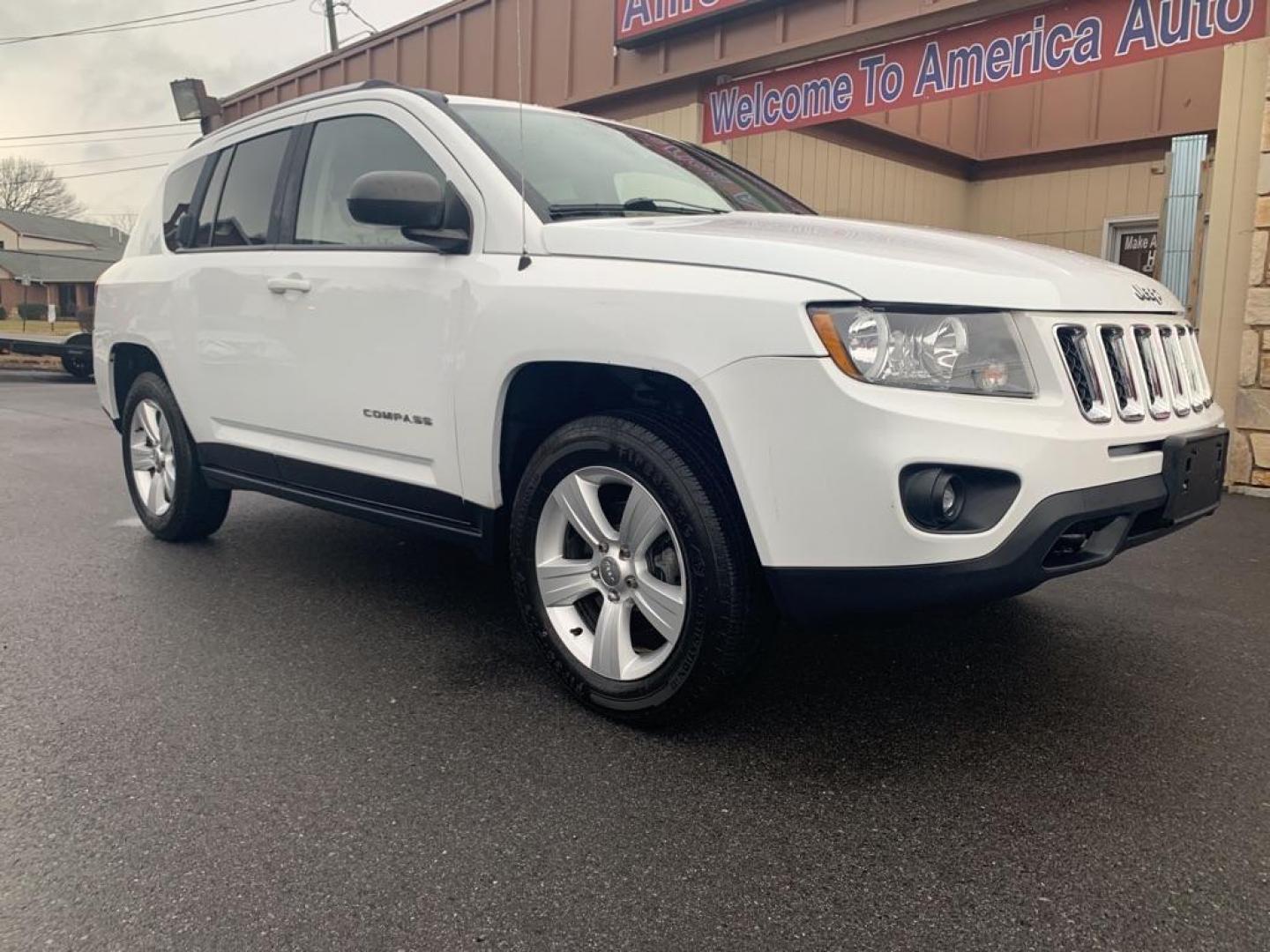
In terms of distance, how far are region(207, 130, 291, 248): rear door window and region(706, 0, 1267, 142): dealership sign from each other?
18.4 ft

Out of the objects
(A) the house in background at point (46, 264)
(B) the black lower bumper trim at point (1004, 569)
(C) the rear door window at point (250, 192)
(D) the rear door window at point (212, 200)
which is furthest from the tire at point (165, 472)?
(A) the house in background at point (46, 264)

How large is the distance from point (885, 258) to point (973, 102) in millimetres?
10988

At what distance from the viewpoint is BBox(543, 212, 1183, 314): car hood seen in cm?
240

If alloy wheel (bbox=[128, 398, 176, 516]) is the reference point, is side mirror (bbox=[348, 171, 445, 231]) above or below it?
above

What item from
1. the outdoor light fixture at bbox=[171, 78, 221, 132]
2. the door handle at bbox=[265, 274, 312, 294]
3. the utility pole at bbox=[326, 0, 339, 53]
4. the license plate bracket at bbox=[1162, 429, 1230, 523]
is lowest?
the license plate bracket at bbox=[1162, 429, 1230, 523]

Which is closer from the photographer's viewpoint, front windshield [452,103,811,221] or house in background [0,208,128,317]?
front windshield [452,103,811,221]

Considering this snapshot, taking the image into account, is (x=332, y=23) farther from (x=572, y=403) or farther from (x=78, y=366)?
(x=572, y=403)

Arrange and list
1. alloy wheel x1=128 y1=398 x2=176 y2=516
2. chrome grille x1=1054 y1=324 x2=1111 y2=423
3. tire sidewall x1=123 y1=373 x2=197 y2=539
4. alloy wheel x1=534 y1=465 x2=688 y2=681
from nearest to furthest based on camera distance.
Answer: chrome grille x1=1054 y1=324 x2=1111 y2=423 → alloy wheel x1=534 y1=465 x2=688 y2=681 → tire sidewall x1=123 y1=373 x2=197 y2=539 → alloy wheel x1=128 y1=398 x2=176 y2=516

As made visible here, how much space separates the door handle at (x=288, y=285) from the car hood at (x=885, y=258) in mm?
1122

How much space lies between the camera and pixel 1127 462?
2561 millimetres

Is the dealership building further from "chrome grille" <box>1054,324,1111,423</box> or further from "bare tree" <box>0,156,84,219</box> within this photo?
"bare tree" <box>0,156,84,219</box>

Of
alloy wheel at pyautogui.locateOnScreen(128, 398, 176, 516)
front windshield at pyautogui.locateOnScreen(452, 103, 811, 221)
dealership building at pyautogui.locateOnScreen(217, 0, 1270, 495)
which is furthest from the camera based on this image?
dealership building at pyautogui.locateOnScreen(217, 0, 1270, 495)

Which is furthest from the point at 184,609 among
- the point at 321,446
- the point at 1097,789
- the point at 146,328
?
the point at 1097,789

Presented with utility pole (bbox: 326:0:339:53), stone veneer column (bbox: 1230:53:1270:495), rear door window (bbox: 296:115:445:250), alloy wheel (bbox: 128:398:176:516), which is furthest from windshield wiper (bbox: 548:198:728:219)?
utility pole (bbox: 326:0:339:53)
